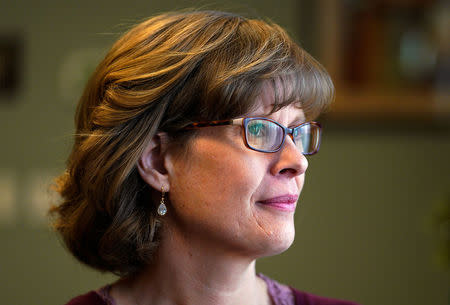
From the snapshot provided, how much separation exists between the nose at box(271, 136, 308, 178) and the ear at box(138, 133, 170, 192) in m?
0.26

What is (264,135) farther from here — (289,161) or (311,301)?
(311,301)

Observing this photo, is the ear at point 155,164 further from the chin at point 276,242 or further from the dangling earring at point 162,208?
the chin at point 276,242

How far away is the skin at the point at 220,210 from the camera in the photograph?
48.9 inches

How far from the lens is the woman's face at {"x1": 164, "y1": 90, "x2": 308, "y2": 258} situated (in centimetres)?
124

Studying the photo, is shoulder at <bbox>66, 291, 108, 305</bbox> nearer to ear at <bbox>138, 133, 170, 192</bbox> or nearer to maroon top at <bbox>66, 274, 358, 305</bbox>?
maroon top at <bbox>66, 274, 358, 305</bbox>

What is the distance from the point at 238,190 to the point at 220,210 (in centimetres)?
6

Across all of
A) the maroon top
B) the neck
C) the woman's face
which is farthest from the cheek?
the maroon top

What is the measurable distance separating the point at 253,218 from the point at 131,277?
42 centimetres

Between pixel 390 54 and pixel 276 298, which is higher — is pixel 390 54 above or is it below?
above

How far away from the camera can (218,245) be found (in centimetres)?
128

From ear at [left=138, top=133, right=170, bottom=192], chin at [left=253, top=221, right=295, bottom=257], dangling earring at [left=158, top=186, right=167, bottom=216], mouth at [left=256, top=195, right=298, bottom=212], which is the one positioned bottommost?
A: chin at [left=253, top=221, right=295, bottom=257]

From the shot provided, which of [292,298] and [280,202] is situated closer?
[280,202]

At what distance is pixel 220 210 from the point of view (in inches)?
48.9

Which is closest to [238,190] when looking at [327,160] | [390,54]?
[327,160]
